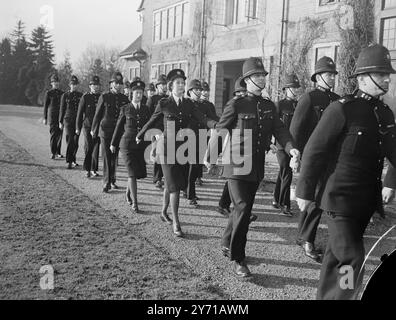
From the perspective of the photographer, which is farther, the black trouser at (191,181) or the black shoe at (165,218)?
the black trouser at (191,181)

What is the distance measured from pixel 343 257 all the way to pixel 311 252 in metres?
2.30

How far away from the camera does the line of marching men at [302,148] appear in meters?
3.61

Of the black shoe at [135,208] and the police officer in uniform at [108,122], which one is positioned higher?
the police officer in uniform at [108,122]

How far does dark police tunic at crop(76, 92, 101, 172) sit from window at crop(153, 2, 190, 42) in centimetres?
1483

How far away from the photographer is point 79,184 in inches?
382

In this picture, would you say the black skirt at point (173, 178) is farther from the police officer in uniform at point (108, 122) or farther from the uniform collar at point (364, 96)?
the uniform collar at point (364, 96)

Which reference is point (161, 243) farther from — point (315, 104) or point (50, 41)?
point (50, 41)

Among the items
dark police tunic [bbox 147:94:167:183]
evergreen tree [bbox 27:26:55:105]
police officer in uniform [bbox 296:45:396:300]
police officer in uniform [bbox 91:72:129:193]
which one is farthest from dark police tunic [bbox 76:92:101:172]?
evergreen tree [bbox 27:26:55:105]

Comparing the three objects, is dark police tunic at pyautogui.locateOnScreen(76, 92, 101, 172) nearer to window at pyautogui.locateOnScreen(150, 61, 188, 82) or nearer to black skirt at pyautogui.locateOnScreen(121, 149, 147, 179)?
black skirt at pyautogui.locateOnScreen(121, 149, 147, 179)

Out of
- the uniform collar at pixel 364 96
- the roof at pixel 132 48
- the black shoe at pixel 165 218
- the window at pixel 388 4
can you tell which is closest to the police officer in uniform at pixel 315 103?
the black shoe at pixel 165 218

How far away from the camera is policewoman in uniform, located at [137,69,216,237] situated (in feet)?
21.3

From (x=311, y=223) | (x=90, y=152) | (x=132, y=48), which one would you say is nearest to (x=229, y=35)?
(x=90, y=152)
